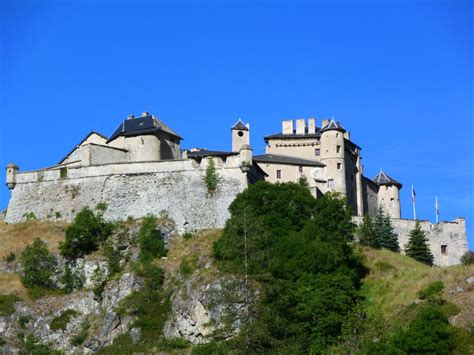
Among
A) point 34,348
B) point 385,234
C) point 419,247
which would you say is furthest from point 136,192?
point 419,247

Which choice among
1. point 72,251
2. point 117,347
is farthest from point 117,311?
point 72,251

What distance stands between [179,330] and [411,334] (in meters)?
15.0

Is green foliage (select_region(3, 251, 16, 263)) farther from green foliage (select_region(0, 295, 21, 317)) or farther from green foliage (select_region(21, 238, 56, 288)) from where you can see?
green foliage (select_region(0, 295, 21, 317))

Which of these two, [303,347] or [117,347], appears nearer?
[303,347]

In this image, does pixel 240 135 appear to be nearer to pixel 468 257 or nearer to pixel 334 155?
pixel 334 155

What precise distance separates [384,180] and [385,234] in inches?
444

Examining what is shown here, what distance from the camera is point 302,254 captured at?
178 feet

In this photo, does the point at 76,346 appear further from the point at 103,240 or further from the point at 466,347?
the point at 466,347

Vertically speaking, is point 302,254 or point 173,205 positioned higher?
point 173,205

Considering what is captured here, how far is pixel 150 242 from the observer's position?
5978cm

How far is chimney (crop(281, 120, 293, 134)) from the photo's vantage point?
7381cm

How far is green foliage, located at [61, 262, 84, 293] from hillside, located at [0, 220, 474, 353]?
2.86 feet

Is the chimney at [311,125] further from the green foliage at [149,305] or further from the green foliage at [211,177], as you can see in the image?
the green foliage at [149,305]

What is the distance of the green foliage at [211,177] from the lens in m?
62.9
